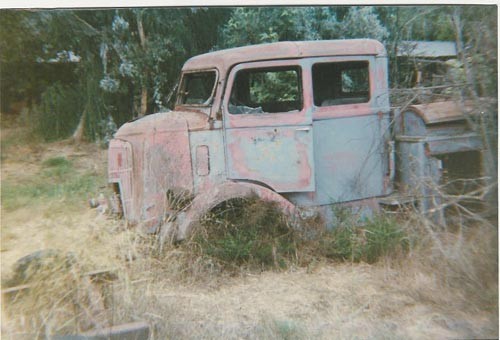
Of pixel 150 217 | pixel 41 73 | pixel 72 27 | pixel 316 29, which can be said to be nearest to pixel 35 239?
pixel 150 217

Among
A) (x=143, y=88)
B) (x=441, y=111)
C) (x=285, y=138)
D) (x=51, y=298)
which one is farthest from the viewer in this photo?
(x=441, y=111)

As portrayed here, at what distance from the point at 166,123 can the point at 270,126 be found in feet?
2.04

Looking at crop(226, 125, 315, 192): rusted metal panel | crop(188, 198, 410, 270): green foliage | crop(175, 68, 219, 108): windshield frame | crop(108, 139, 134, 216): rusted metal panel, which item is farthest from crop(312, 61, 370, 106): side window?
crop(108, 139, 134, 216): rusted metal panel

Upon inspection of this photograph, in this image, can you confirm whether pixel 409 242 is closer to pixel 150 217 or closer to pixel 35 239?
pixel 150 217

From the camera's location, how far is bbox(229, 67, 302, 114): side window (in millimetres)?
3170

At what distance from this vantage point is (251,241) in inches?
123

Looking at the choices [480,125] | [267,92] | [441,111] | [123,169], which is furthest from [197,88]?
[480,125]

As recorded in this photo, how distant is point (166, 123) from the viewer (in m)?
3.10

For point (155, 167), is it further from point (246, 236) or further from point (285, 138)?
point (285, 138)

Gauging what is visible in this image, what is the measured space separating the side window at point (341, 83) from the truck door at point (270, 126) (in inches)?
3.7

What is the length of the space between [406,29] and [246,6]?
1.02 metres

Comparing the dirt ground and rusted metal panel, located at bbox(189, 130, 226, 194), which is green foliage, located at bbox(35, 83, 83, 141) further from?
rusted metal panel, located at bbox(189, 130, 226, 194)

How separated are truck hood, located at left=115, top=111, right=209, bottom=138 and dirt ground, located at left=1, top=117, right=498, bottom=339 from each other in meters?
0.20

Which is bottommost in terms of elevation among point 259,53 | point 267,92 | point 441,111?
point 441,111
